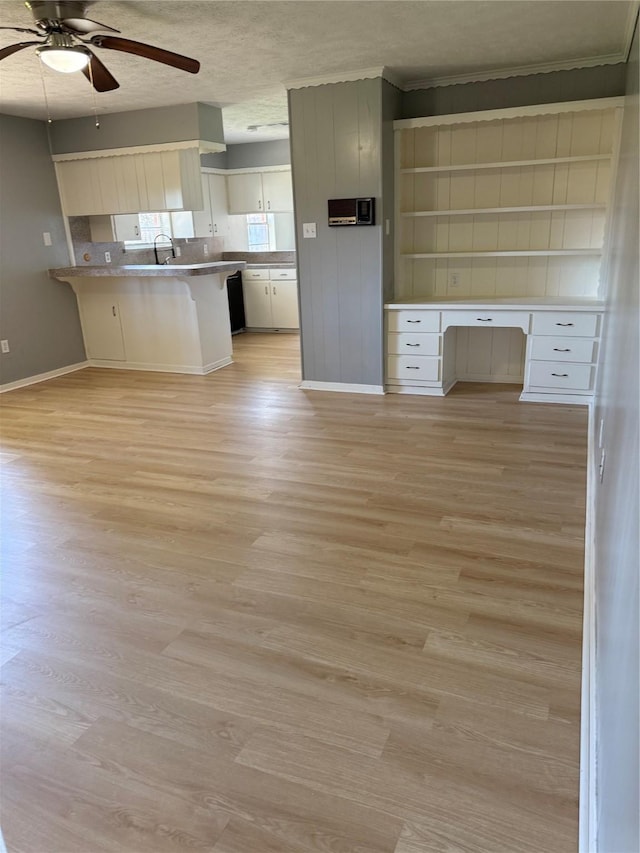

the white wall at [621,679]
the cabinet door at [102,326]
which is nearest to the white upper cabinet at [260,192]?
the cabinet door at [102,326]

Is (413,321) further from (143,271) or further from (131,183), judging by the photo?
→ (131,183)

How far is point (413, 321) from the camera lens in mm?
4824

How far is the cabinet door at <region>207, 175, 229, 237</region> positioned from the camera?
25.5 feet

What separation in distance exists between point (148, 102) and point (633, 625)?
5578 mm

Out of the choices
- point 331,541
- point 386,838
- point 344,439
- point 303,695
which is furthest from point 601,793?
point 344,439

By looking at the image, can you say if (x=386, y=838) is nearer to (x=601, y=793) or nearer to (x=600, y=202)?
(x=601, y=793)

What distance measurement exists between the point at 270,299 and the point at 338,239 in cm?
339

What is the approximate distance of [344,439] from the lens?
406 cm

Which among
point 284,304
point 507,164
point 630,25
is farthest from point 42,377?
point 630,25

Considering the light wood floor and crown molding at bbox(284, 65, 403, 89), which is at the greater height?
crown molding at bbox(284, 65, 403, 89)

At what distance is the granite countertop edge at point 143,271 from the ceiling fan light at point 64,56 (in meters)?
2.42

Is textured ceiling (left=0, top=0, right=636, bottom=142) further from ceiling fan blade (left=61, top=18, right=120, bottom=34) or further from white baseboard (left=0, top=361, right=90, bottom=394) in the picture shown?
white baseboard (left=0, top=361, right=90, bottom=394)

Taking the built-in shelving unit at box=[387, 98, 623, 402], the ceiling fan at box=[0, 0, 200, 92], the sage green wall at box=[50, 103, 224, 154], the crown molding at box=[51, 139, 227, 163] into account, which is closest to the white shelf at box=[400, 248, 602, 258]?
the built-in shelving unit at box=[387, 98, 623, 402]

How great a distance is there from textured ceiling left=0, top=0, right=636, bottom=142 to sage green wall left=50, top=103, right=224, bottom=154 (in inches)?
9.6
